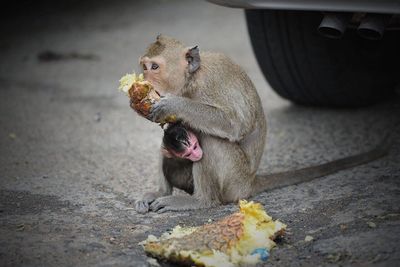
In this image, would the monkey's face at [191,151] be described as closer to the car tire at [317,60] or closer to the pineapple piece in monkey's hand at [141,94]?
the pineapple piece in monkey's hand at [141,94]

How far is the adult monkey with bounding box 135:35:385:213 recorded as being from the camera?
4.03 metres

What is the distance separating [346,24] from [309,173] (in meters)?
1.01

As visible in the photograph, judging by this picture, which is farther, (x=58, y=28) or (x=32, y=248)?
(x=58, y=28)

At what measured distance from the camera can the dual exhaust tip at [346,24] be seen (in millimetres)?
3963

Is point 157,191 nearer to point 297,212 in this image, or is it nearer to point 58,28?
point 297,212

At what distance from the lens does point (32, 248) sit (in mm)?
3326

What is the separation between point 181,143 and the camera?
3994 mm

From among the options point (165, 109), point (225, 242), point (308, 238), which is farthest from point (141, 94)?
point (308, 238)

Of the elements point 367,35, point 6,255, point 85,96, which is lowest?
point 6,255

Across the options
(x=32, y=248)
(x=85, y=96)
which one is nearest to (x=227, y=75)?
(x=32, y=248)

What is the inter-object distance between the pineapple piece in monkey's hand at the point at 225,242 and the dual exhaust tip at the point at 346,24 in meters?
1.30

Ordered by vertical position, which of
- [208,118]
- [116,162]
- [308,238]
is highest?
[208,118]

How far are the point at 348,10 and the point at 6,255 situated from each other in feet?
7.60

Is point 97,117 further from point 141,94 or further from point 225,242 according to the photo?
point 225,242
